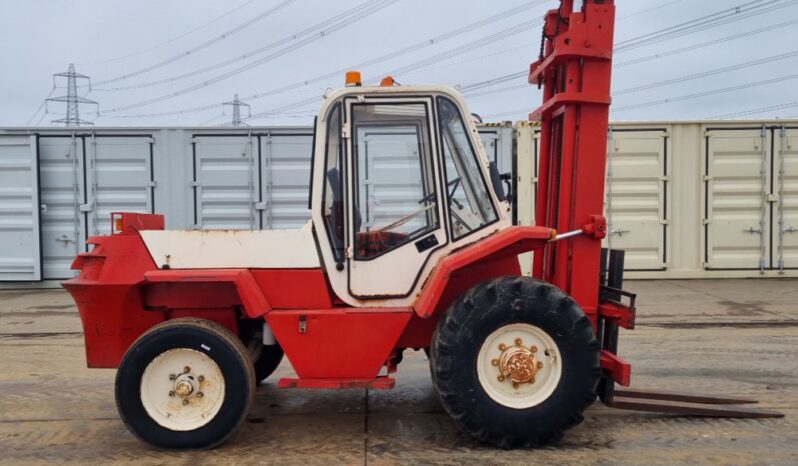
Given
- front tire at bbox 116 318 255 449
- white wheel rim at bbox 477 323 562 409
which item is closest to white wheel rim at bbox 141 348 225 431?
front tire at bbox 116 318 255 449

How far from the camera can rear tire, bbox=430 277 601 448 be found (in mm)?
4016

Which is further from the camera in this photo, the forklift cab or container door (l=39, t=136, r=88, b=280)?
container door (l=39, t=136, r=88, b=280)

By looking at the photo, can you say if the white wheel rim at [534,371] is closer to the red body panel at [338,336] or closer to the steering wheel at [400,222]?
the red body panel at [338,336]

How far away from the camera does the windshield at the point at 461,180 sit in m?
4.32

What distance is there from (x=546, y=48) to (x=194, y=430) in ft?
11.8

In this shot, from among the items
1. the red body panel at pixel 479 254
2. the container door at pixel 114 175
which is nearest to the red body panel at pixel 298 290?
the red body panel at pixel 479 254

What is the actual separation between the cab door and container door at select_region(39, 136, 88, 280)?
8.79 m

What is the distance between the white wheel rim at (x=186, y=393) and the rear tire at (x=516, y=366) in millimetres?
1420

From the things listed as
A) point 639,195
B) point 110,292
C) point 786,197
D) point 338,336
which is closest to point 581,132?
point 338,336

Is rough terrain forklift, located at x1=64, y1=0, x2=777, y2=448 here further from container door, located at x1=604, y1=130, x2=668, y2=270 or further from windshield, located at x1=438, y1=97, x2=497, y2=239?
container door, located at x1=604, y1=130, x2=668, y2=270

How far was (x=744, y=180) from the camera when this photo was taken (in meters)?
11.8

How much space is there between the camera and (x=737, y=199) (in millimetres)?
11789

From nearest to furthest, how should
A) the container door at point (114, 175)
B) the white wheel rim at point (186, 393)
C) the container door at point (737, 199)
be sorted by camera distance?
the white wheel rim at point (186, 393), the container door at point (114, 175), the container door at point (737, 199)

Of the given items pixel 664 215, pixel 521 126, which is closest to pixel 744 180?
pixel 664 215
